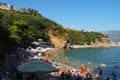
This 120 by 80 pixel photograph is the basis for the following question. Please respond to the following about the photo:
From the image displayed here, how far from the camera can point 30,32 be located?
219 ft

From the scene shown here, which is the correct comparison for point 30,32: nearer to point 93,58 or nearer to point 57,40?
point 93,58

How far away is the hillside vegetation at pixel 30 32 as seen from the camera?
1170 inches

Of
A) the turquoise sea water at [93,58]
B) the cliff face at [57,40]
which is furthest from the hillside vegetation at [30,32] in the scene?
the turquoise sea water at [93,58]

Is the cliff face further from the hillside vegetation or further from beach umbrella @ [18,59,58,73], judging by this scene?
beach umbrella @ [18,59,58,73]

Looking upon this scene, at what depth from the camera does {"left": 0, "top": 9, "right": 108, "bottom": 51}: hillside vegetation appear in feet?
97.5

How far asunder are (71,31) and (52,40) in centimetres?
4175

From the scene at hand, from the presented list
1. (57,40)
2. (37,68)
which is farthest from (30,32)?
(57,40)

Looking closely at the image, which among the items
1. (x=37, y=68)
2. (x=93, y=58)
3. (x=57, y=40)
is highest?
(x=57, y=40)

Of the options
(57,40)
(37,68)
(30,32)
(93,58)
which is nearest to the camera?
(37,68)

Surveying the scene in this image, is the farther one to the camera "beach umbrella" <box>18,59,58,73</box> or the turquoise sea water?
the turquoise sea water

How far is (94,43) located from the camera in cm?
18125

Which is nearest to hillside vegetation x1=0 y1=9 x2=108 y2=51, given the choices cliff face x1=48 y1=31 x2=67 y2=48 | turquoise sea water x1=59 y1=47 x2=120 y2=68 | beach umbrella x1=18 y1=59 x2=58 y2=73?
cliff face x1=48 y1=31 x2=67 y2=48

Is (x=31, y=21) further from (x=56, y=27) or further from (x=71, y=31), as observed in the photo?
(x=71, y=31)

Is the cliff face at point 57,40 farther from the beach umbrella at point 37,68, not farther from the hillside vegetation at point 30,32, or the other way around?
the beach umbrella at point 37,68
